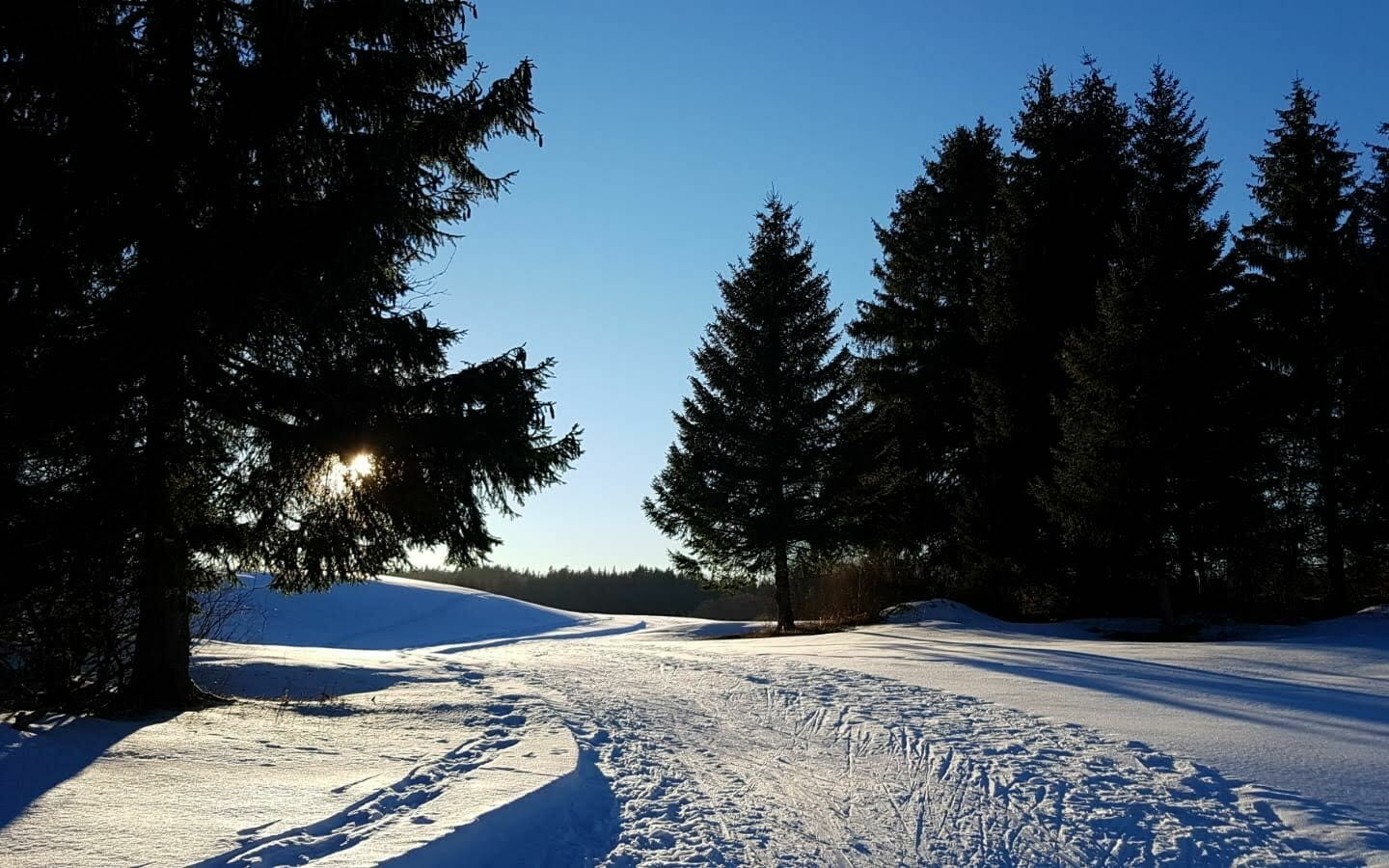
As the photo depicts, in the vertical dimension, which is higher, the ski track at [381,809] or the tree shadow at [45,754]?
the tree shadow at [45,754]

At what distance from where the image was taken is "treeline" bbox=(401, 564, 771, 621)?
65.2m

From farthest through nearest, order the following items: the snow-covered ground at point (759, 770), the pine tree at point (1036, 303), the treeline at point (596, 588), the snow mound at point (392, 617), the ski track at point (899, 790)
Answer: the treeline at point (596, 588), the snow mound at point (392, 617), the pine tree at point (1036, 303), the ski track at point (899, 790), the snow-covered ground at point (759, 770)

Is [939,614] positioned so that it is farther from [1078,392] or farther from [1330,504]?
[1330,504]

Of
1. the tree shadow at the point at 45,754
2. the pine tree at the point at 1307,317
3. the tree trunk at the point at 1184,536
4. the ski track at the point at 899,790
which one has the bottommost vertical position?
the ski track at the point at 899,790

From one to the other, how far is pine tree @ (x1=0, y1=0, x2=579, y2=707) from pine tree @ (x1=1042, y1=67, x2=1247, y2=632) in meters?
11.7

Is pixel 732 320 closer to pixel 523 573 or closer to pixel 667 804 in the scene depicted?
pixel 667 804

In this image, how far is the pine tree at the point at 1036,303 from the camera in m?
20.9

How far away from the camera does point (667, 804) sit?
537 cm

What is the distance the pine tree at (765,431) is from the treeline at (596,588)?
122ft

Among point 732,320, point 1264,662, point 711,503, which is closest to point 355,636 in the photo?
point 711,503

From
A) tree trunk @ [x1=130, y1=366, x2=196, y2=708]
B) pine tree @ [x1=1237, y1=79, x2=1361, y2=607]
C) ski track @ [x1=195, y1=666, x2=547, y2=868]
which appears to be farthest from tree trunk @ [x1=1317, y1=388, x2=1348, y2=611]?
tree trunk @ [x1=130, y1=366, x2=196, y2=708]

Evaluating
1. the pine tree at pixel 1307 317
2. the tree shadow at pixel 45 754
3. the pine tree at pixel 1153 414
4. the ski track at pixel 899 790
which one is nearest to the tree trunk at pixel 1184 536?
the pine tree at pixel 1153 414

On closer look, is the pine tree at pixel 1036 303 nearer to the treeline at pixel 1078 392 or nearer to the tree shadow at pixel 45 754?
the treeline at pixel 1078 392

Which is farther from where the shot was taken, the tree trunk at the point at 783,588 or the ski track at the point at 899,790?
the tree trunk at the point at 783,588
